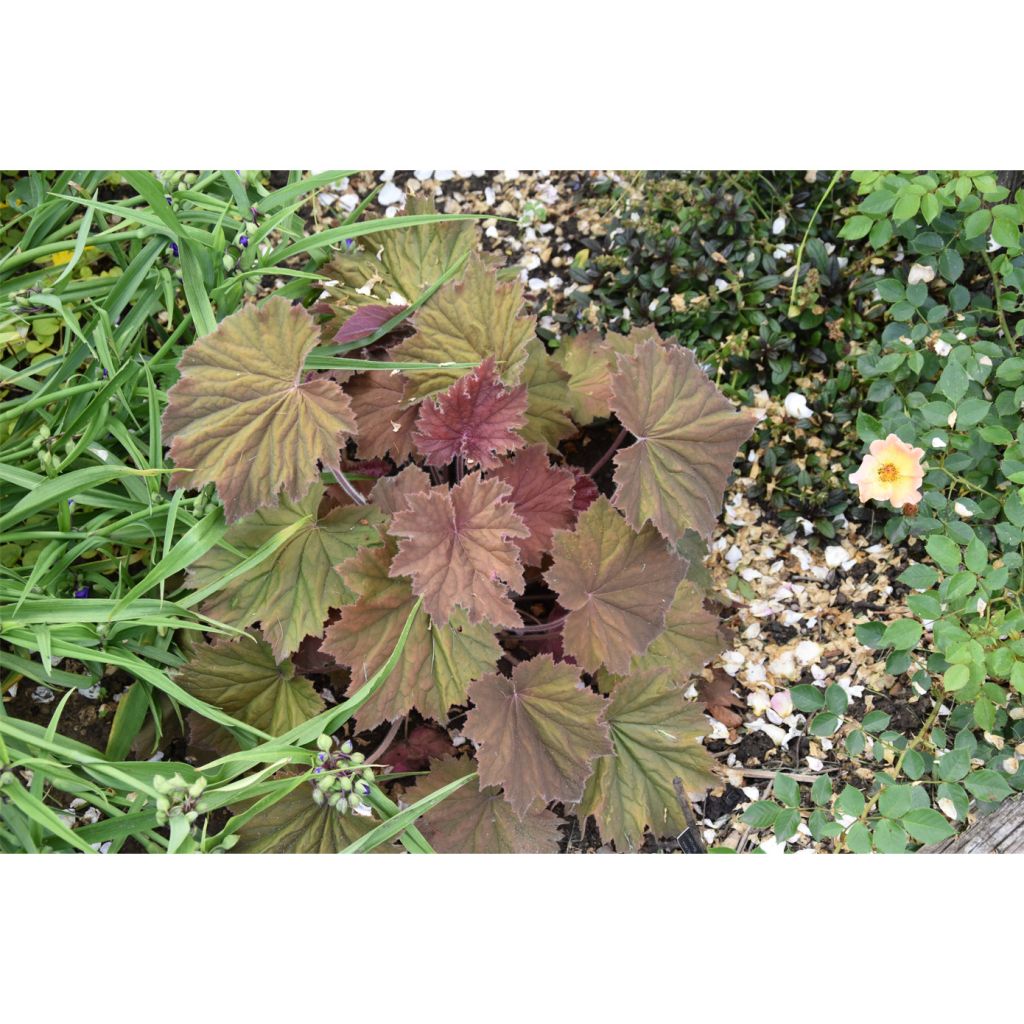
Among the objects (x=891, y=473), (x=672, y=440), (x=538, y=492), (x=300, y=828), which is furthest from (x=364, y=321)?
(x=891, y=473)

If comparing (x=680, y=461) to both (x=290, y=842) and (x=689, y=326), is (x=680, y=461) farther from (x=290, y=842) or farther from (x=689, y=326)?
(x=290, y=842)

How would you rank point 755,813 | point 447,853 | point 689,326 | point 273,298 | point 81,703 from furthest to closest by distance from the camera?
point 689,326 < point 81,703 < point 755,813 < point 447,853 < point 273,298

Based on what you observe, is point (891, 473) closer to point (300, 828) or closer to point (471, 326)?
point (471, 326)

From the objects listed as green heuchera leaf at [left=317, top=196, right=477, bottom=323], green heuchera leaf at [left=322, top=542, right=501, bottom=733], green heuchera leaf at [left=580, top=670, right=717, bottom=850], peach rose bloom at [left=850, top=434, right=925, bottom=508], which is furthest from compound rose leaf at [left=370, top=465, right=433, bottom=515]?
peach rose bloom at [left=850, top=434, right=925, bottom=508]

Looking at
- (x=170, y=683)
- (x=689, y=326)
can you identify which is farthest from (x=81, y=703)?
(x=689, y=326)

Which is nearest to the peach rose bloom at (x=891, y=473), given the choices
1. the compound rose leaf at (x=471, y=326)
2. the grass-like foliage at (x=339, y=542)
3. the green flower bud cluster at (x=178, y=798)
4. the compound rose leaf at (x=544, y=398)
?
the grass-like foliage at (x=339, y=542)

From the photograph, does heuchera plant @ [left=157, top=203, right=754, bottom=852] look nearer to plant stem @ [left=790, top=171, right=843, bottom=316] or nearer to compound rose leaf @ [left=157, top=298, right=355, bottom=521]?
compound rose leaf @ [left=157, top=298, right=355, bottom=521]
